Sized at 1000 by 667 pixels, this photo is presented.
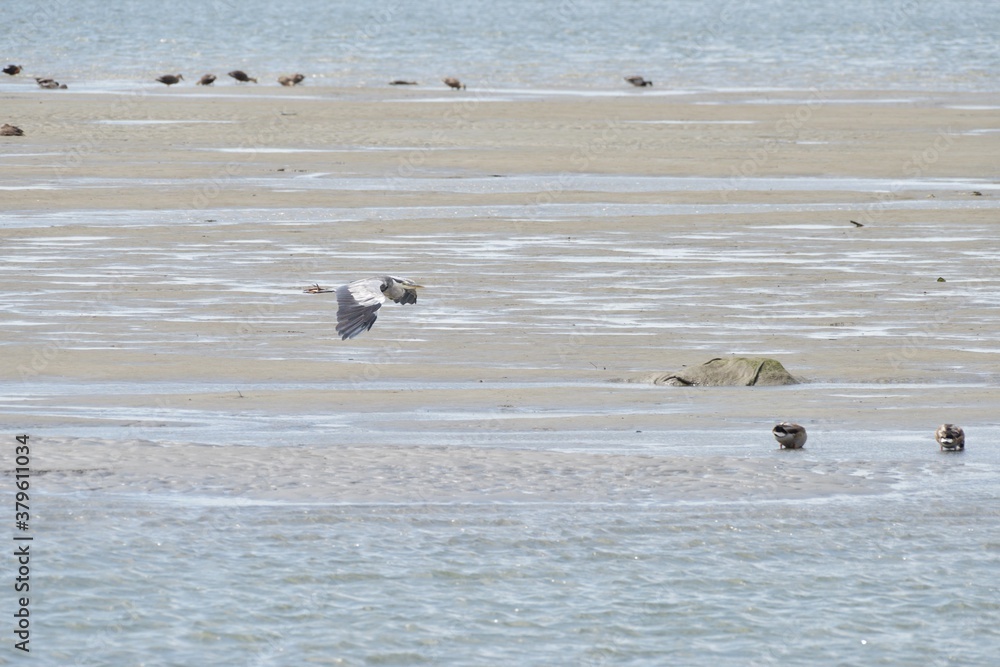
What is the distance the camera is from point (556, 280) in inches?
620

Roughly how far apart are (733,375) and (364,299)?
2644 mm

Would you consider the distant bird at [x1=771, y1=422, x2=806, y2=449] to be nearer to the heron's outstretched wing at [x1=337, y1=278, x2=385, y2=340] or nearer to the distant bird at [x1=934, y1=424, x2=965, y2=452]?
the distant bird at [x1=934, y1=424, x2=965, y2=452]

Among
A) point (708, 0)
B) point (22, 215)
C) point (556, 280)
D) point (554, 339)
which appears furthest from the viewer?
point (708, 0)

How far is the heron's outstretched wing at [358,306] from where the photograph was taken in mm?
9922

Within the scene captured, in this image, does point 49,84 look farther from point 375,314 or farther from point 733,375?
point 375,314

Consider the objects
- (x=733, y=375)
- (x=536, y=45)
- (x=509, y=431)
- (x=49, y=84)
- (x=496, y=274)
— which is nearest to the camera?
(x=509, y=431)

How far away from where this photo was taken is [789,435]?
9977 mm

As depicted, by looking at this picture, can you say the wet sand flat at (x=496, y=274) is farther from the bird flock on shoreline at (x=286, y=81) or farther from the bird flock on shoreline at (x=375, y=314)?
the bird flock on shoreline at (x=286, y=81)

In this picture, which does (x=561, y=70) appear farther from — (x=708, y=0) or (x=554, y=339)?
(x=708, y=0)

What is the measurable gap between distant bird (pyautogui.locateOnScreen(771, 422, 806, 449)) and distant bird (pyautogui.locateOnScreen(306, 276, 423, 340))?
82.5 inches

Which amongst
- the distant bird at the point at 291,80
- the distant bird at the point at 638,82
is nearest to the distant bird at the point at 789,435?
the distant bird at the point at 638,82

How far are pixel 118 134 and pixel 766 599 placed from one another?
2192 centimetres

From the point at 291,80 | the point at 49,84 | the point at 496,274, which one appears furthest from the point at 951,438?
the point at 291,80

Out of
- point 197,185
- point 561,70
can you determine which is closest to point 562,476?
point 197,185
